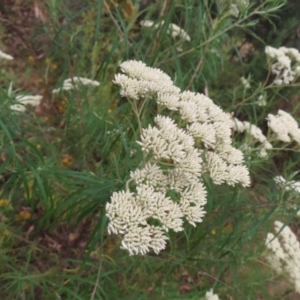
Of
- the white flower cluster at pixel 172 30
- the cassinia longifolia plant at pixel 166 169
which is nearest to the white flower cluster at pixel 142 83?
the cassinia longifolia plant at pixel 166 169

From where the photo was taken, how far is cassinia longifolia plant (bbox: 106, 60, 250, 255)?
163 cm

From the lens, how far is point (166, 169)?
6.27ft

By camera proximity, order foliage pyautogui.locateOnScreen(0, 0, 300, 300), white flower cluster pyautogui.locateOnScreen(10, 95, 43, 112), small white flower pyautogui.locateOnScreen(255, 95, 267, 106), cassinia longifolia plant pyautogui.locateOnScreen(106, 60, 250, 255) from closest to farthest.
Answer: cassinia longifolia plant pyautogui.locateOnScreen(106, 60, 250, 255), foliage pyautogui.locateOnScreen(0, 0, 300, 300), white flower cluster pyautogui.locateOnScreen(10, 95, 43, 112), small white flower pyautogui.locateOnScreen(255, 95, 267, 106)

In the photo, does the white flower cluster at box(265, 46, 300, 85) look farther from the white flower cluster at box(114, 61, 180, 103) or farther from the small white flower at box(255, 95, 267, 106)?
the white flower cluster at box(114, 61, 180, 103)

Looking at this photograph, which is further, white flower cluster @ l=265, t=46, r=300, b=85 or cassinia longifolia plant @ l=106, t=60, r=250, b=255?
white flower cluster @ l=265, t=46, r=300, b=85

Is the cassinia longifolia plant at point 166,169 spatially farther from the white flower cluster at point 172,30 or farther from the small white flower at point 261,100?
the small white flower at point 261,100

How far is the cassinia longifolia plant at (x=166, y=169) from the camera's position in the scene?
5.35ft

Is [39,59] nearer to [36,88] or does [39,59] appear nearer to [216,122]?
[36,88]

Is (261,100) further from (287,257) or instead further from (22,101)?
(22,101)

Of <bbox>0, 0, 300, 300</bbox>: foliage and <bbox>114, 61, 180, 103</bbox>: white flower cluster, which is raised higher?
<bbox>114, 61, 180, 103</bbox>: white flower cluster

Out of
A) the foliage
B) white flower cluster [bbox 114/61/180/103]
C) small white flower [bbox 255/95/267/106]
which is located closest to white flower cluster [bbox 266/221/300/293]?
the foliage

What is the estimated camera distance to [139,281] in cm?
317

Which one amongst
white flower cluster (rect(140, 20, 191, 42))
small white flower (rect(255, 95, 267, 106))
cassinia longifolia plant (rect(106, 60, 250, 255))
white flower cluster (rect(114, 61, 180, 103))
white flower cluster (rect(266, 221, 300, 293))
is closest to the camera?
cassinia longifolia plant (rect(106, 60, 250, 255))

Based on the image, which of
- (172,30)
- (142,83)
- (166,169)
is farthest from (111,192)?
(172,30)
